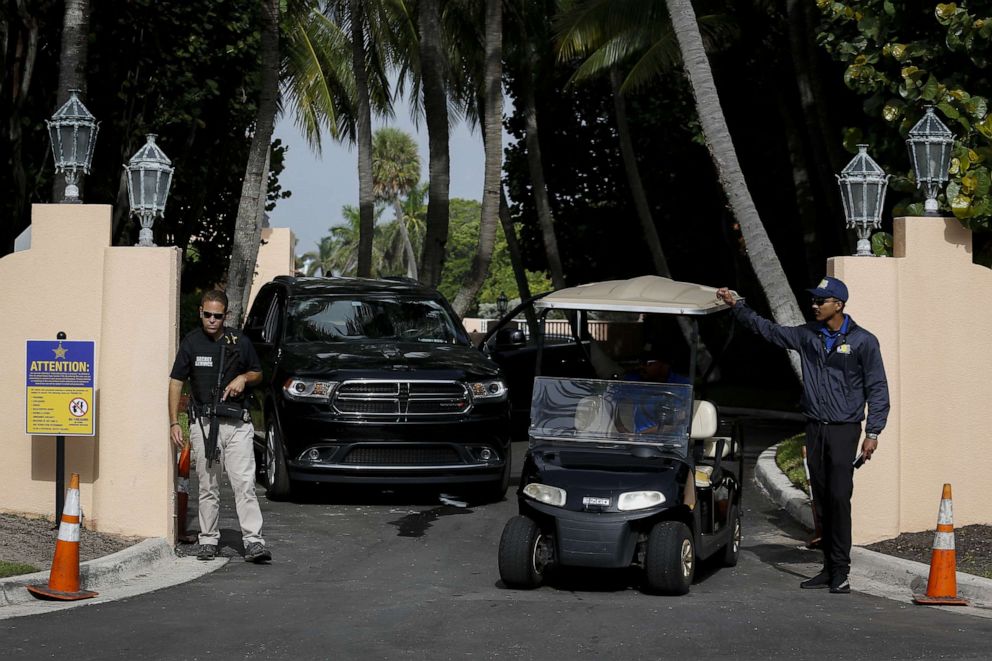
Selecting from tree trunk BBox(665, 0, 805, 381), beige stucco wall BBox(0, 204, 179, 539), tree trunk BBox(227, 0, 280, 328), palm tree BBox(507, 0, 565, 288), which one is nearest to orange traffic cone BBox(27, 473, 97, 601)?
beige stucco wall BBox(0, 204, 179, 539)

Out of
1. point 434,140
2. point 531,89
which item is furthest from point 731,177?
point 531,89

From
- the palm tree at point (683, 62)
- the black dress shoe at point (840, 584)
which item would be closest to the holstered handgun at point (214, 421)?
the black dress shoe at point (840, 584)

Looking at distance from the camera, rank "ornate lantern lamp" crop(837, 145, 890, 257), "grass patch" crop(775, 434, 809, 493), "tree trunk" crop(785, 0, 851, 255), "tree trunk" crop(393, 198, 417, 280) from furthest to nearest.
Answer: "tree trunk" crop(393, 198, 417, 280) → "tree trunk" crop(785, 0, 851, 255) → "grass patch" crop(775, 434, 809, 493) → "ornate lantern lamp" crop(837, 145, 890, 257)

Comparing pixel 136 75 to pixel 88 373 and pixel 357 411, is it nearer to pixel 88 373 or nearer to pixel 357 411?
pixel 357 411

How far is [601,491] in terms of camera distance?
30.5 ft

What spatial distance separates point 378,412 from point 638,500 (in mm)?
4341

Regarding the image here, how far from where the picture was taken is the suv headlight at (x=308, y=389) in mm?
13109

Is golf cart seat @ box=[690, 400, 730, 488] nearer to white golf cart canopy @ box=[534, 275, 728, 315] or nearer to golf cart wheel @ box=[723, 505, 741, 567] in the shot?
golf cart wheel @ box=[723, 505, 741, 567]

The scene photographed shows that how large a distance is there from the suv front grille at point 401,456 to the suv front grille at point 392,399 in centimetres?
30

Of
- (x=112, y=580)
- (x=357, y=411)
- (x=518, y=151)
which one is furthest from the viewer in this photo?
(x=518, y=151)

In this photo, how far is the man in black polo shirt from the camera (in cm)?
1047

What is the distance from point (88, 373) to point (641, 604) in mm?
4365

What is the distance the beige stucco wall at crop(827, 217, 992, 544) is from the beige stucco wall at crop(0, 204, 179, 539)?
5136mm

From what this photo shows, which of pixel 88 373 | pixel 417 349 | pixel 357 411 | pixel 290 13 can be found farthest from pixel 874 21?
pixel 290 13
